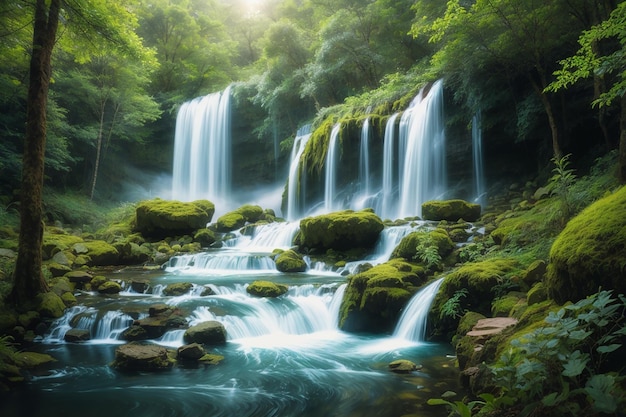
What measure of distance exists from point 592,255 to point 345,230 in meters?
9.32

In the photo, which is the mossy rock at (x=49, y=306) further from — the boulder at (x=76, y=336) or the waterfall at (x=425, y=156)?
the waterfall at (x=425, y=156)

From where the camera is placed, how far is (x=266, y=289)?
30.4 feet

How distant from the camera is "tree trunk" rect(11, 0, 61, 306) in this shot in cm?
720

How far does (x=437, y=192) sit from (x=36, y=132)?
1333cm

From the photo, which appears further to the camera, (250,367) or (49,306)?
(49,306)

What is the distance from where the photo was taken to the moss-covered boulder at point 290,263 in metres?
12.2

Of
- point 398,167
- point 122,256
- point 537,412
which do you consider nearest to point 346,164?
point 398,167

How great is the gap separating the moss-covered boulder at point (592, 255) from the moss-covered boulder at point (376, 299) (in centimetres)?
353

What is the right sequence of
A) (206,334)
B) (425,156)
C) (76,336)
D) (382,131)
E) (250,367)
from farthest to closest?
(382,131)
(425,156)
(76,336)
(206,334)
(250,367)

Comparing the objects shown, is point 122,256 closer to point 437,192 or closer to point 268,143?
point 437,192

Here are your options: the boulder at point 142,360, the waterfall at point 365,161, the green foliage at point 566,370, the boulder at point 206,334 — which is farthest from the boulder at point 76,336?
the waterfall at point 365,161

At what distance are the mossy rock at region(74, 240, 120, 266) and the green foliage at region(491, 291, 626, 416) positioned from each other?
42.4ft

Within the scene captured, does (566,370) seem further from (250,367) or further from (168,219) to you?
(168,219)

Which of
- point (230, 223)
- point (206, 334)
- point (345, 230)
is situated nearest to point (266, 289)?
point (206, 334)
